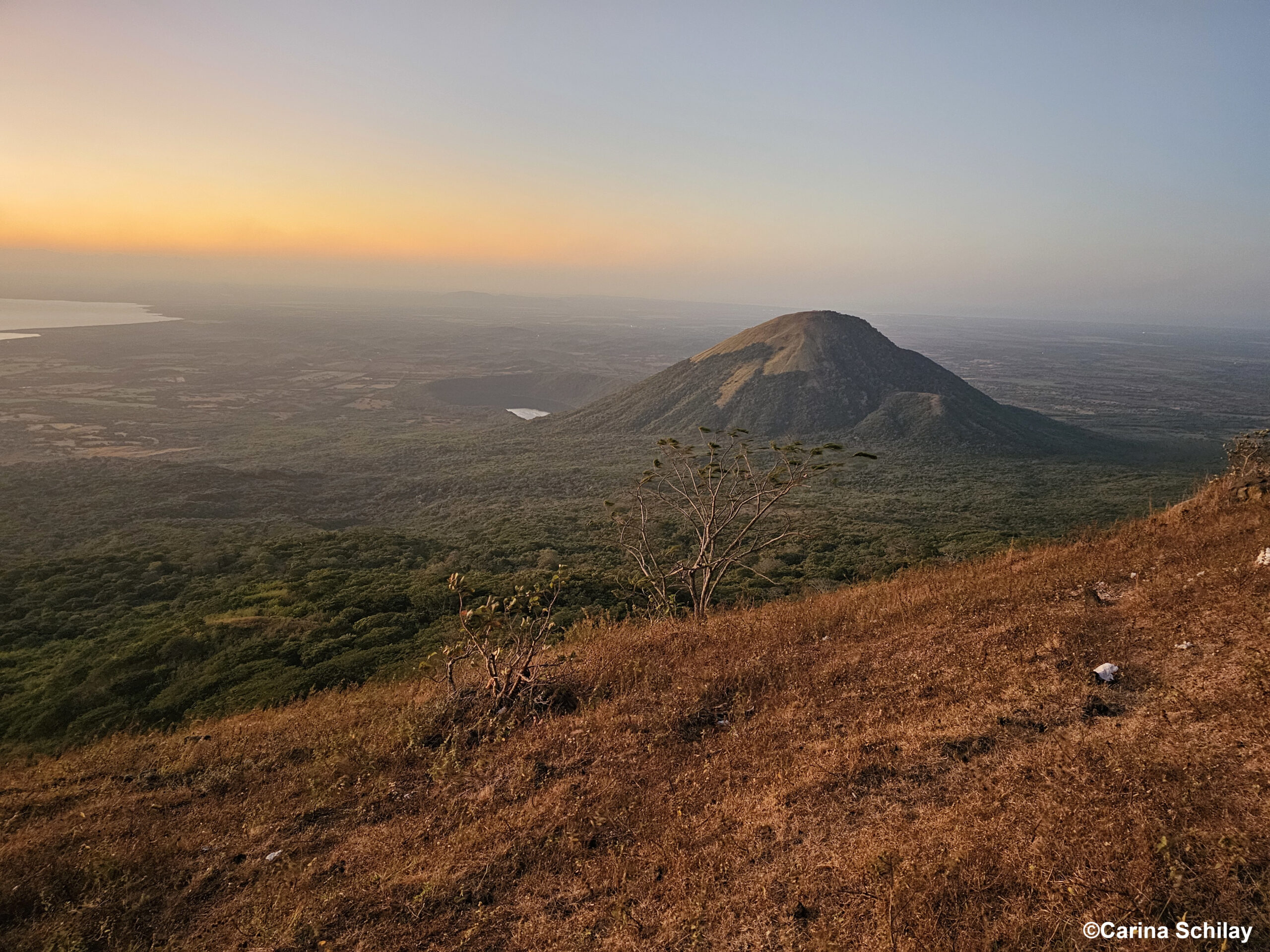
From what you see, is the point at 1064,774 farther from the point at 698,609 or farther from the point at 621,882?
the point at 698,609

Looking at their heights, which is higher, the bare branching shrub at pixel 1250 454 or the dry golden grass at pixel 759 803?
the bare branching shrub at pixel 1250 454

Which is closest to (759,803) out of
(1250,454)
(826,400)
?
(1250,454)

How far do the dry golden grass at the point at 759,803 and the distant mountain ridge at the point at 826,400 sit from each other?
193 ft

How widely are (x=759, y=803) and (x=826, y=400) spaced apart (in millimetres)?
68935

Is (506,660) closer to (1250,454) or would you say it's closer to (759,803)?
(759,803)

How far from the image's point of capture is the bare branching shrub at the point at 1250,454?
424 inches

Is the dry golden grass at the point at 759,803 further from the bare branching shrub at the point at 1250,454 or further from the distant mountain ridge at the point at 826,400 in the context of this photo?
the distant mountain ridge at the point at 826,400

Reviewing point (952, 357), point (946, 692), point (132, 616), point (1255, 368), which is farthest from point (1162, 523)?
point (1255, 368)

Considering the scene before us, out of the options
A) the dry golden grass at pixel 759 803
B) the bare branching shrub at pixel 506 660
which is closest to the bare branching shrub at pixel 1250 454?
the dry golden grass at pixel 759 803

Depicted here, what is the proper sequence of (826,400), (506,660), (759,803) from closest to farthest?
(759,803) < (506,660) < (826,400)

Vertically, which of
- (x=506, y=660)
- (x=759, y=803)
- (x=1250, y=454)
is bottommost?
(x=506, y=660)

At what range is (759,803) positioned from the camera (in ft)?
16.8

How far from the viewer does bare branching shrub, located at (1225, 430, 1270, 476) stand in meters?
10.8

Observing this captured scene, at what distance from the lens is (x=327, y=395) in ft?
363
